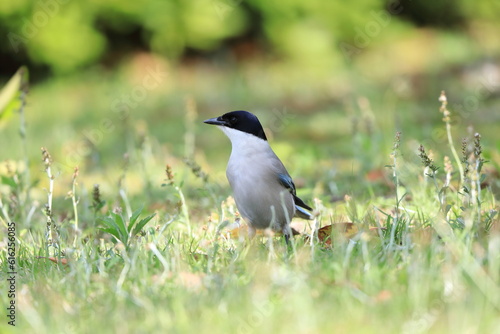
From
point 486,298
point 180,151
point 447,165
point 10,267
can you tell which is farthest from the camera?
point 180,151

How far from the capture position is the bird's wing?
12.5ft

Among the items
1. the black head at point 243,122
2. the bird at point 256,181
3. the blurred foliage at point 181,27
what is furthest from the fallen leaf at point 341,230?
the blurred foliage at point 181,27

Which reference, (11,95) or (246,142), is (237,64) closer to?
(11,95)

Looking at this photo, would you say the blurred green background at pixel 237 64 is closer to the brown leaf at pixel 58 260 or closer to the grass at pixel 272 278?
the grass at pixel 272 278

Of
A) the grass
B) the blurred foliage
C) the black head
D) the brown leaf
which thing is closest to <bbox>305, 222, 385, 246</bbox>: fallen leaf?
the grass

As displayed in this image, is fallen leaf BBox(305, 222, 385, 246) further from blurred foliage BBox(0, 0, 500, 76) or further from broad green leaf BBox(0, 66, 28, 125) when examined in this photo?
blurred foliage BBox(0, 0, 500, 76)

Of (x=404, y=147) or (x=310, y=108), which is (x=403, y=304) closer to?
(x=404, y=147)

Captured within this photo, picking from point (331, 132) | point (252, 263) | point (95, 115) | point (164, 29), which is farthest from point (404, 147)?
point (164, 29)

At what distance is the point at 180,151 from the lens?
7656 mm

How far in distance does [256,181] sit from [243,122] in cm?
40

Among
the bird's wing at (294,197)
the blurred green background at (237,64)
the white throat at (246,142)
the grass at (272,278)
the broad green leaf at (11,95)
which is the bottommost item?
the blurred green background at (237,64)

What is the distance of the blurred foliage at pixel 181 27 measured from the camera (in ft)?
36.4

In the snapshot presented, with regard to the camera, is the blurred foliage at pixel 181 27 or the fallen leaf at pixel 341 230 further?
the blurred foliage at pixel 181 27

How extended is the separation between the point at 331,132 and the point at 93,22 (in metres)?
5.07
